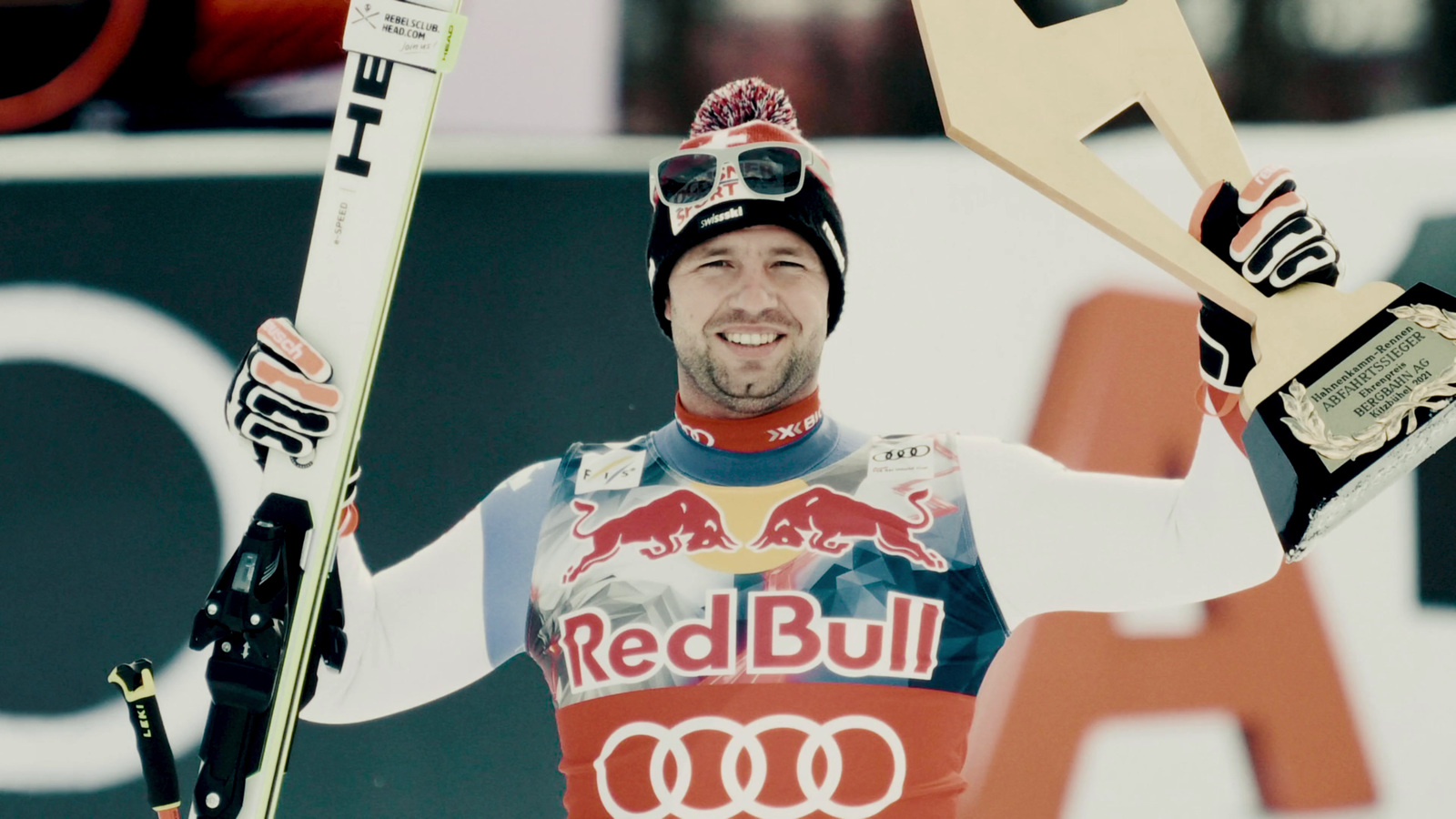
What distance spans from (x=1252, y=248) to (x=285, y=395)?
1292 millimetres

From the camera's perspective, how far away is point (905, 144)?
8.34 feet

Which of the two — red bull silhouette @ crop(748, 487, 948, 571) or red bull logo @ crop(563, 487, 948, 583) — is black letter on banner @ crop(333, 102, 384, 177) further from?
red bull silhouette @ crop(748, 487, 948, 571)

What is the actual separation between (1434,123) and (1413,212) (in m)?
0.18

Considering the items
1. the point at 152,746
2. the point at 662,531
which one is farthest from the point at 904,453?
the point at 152,746

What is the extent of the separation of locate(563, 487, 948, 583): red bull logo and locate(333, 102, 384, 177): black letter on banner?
64cm

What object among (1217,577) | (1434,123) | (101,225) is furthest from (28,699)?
(1434,123)

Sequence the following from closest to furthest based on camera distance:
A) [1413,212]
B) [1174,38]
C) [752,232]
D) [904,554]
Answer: [1174,38] < [904,554] < [752,232] < [1413,212]

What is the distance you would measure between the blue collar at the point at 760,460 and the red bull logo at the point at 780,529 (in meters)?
0.05

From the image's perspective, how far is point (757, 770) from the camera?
1814 mm

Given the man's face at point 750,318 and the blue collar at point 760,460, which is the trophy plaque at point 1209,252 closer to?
the man's face at point 750,318

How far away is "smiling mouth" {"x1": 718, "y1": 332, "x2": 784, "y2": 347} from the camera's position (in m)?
2.02

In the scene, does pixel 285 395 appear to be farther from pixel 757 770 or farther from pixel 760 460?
pixel 757 770

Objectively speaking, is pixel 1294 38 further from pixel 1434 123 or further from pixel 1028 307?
pixel 1028 307

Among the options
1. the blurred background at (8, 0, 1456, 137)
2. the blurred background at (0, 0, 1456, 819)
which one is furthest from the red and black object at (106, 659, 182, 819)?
the blurred background at (8, 0, 1456, 137)
